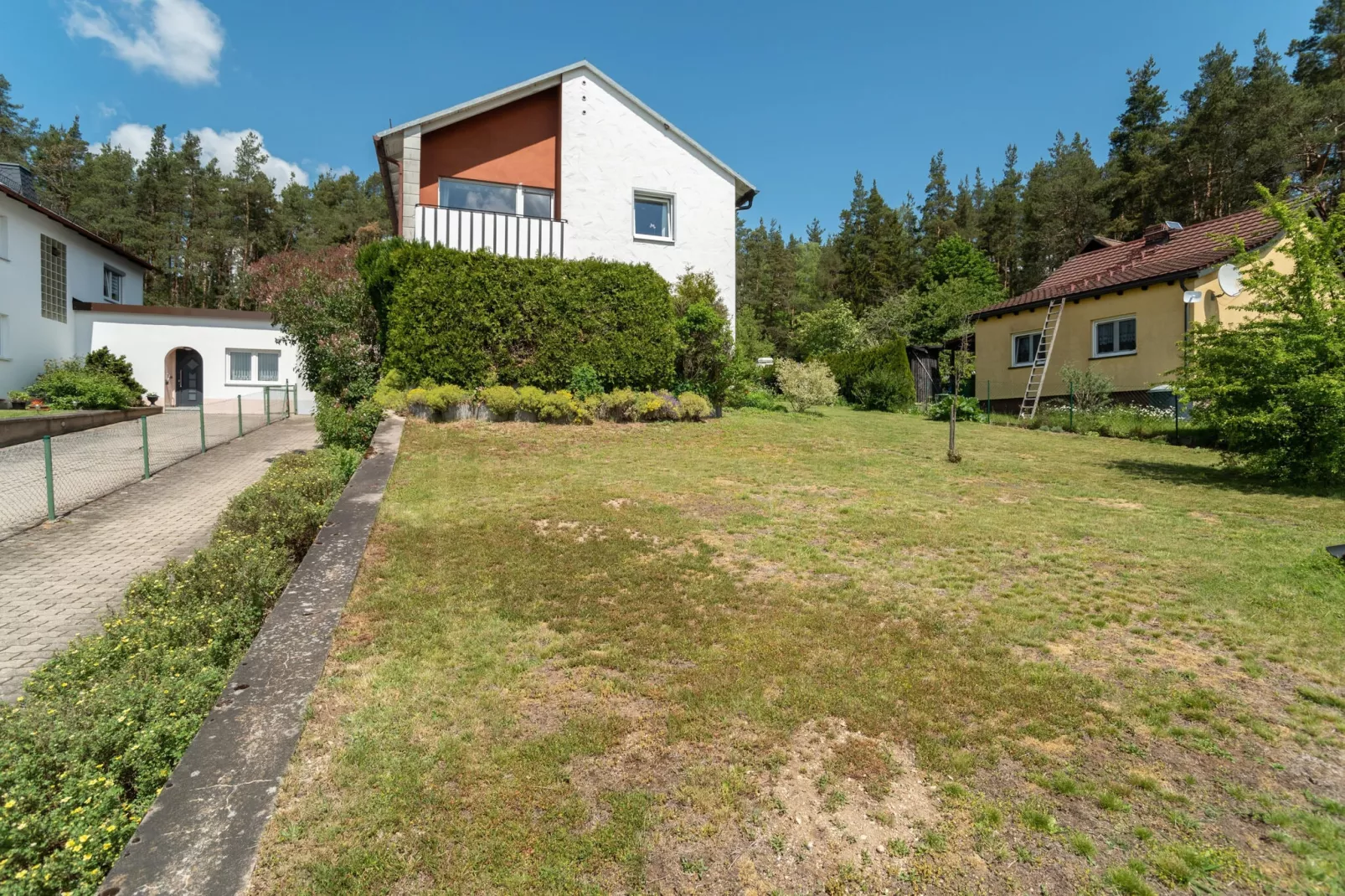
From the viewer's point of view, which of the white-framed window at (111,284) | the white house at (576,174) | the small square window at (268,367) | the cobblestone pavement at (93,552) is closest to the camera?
the cobblestone pavement at (93,552)

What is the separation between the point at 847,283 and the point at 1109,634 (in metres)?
52.6

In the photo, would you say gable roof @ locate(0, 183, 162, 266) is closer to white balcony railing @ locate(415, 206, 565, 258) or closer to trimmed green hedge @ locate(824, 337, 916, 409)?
white balcony railing @ locate(415, 206, 565, 258)

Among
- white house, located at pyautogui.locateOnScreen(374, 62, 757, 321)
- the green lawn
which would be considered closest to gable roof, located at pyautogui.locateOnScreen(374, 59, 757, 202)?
white house, located at pyautogui.locateOnScreen(374, 62, 757, 321)

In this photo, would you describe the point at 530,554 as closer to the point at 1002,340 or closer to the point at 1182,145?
the point at 1002,340

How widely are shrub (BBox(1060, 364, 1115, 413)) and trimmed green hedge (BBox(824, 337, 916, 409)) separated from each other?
18.4 ft

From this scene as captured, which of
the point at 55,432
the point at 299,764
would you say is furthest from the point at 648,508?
the point at 55,432

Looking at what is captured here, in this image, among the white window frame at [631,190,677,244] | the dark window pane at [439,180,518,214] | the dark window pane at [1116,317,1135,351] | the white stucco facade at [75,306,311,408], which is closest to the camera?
the dark window pane at [439,180,518,214]

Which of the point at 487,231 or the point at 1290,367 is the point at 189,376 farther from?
the point at 1290,367

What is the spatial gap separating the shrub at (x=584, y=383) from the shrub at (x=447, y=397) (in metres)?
2.11

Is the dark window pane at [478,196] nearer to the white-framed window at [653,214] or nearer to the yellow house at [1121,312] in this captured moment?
the white-framed window at [653,214]

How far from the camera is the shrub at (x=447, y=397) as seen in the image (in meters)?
11.5

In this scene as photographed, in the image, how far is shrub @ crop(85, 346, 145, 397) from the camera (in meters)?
22.6

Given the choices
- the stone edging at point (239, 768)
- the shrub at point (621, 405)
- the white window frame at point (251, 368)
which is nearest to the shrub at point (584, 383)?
the shrub at point (621, 405)

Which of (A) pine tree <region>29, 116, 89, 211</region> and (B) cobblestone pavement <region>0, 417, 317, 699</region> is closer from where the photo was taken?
(B) cobblestone pavement <region>0, 417, 317, 699</region>
